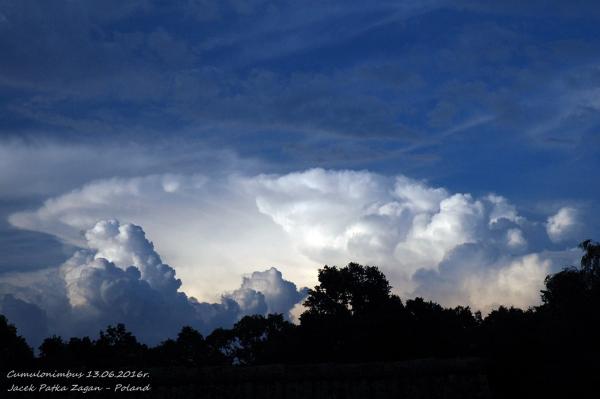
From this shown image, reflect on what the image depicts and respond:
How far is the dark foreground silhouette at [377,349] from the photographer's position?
2162 centimetres

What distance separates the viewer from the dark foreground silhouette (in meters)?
21.6

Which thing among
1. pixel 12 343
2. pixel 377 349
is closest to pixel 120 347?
pixel 12 343

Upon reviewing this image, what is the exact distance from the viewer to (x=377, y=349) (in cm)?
4991

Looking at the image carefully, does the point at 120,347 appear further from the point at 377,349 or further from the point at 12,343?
the point at 377,349

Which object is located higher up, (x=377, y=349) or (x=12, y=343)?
(x=12, y=343)

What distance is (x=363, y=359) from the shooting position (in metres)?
49.4

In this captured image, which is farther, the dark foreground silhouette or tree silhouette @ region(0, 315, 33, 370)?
tree silhouette @ region(0, 315, 33, 370)

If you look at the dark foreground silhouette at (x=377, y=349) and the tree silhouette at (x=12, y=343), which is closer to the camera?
the dark foreground silhouette at (x=377, y=349)

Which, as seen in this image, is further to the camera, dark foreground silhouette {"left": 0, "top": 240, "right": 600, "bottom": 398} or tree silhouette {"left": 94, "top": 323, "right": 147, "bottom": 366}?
tree silhouette {"left": 94, "top": 323, "right": 147, "bottom": 366}

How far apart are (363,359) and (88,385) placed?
31229mm

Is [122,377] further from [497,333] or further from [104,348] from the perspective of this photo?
[104,348]

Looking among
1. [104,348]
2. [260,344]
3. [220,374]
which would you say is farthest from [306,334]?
[220,374]

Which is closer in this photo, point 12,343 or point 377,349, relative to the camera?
point 377,349

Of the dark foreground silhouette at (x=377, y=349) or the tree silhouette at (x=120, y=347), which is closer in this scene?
the dark foreground silhouette at (x=377, y=349)
